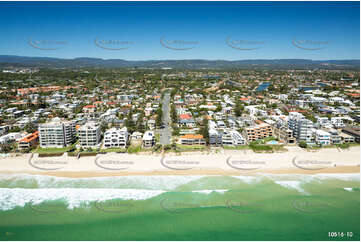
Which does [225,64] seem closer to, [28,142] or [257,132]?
[257,132]

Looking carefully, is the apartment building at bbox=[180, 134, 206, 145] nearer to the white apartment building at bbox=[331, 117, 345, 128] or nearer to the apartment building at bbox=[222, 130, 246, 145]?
the apartment building at bbox=[222, 130, 246, 145]

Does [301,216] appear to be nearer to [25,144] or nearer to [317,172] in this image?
[317,172]

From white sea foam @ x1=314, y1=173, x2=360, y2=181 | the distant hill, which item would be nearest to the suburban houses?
white sea foam @ x1=314, y1=173, x2=360, y2=181

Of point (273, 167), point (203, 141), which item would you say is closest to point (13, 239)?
point (203, 141)

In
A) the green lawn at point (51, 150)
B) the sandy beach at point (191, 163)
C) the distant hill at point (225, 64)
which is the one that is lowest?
the sandy beach at point (191, 163)

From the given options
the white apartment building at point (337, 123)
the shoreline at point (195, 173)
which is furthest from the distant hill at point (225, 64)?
the shoreline at point (195, 173)

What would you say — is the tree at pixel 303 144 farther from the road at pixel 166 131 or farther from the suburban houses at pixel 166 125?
the road at pixel 166 131
